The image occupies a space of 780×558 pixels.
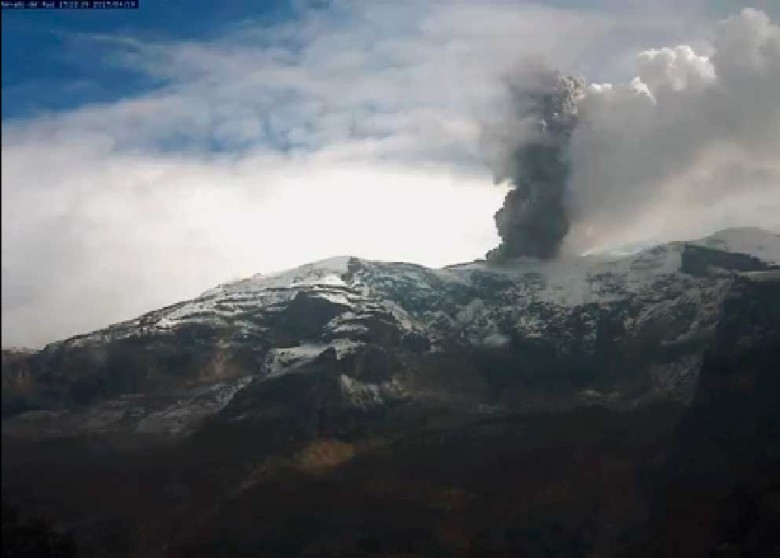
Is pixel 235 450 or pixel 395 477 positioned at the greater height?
pixel 235 450

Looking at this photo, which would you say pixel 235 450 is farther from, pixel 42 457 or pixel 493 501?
pixel 42 457

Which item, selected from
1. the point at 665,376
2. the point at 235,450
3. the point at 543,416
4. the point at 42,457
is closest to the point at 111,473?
the point at 42,457

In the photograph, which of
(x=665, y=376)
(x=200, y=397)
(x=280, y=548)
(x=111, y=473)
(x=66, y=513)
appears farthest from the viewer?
(x=665, y=376)

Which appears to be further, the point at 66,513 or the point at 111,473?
the point at 111,473

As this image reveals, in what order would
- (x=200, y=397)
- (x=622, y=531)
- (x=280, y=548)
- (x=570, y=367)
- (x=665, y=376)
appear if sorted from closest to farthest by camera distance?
1. (x=280, y=548)
2. (x=622, y=531)
3. (x=200, y=397)
4. (x=665, y=376)
5. (x=570, y=367)

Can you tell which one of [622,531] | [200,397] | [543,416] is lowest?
[622,531]

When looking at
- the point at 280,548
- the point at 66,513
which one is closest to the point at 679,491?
the point at 280,548

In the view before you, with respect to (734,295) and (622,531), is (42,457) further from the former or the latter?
(734,295)
